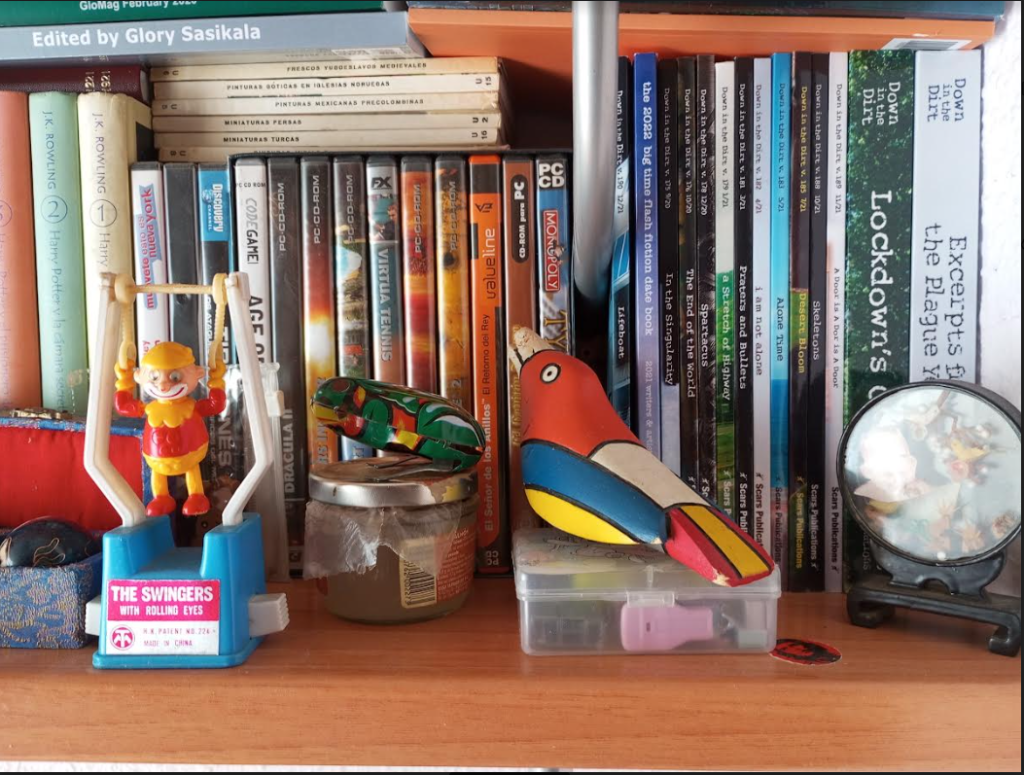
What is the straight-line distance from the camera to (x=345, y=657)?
463 mm

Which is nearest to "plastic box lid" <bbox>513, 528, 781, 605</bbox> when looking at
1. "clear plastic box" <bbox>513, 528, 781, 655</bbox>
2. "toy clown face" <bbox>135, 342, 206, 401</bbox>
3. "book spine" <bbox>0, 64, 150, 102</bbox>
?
"clear plastic box" <bbox>513, 528, 781, 655</bbox>

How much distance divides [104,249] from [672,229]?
385 mm

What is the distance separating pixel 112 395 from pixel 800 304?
16.6 inches

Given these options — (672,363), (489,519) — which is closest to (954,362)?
(672,363)

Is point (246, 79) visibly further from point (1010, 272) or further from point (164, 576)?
point (1010, 272)

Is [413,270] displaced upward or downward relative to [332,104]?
downward

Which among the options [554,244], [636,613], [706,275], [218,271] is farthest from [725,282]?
[218,271]

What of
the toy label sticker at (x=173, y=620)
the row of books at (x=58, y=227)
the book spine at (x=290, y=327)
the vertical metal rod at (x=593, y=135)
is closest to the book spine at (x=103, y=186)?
the row of books at (x=58, y=227)

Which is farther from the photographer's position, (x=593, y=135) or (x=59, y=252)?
(x=59, y=252)

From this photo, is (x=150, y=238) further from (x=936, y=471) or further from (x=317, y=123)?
(x=936, y=471)

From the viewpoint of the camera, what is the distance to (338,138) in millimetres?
595

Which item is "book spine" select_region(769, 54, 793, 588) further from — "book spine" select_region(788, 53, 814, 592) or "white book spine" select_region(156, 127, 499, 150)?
"white book spine" select_region(156, 127, 499, 150)

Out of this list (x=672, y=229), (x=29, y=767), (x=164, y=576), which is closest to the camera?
(x=164, y=576)

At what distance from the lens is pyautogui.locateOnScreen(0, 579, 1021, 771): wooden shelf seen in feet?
1.39
